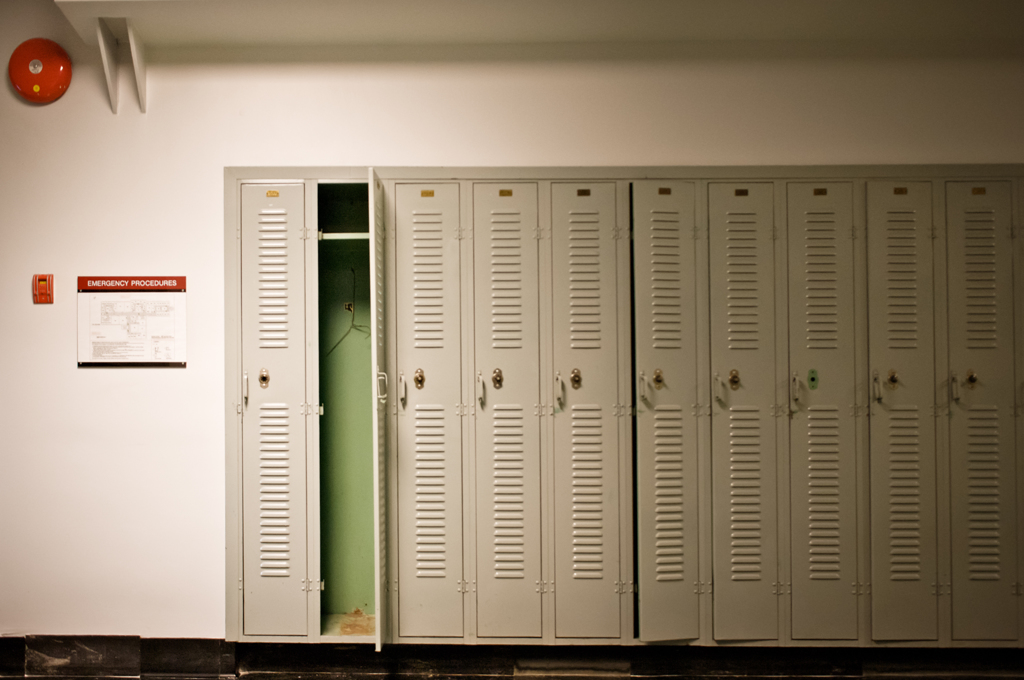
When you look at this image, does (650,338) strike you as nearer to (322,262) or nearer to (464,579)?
(464,579)

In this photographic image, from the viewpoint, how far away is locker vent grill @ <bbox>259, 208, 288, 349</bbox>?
259 centimetres

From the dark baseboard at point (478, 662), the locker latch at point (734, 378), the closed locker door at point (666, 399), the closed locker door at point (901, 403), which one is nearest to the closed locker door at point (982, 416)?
the closed locker door at point (901, 403)

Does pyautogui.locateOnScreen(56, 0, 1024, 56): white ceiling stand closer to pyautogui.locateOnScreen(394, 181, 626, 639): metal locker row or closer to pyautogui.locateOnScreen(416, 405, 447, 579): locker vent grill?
pyautogui.locateOnScreen(394, 181, 626, 639): metal locker row

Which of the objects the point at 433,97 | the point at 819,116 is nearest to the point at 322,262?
the point at 433,97

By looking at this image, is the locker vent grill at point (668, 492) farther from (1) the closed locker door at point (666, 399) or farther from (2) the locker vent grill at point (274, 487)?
(2) the locker vent grill at point (274, 487)

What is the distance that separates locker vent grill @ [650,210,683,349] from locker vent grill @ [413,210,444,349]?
43.1 inches

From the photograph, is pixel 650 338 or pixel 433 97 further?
pixel 433 97

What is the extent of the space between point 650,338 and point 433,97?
1779mm

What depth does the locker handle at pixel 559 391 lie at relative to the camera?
262 centimetres

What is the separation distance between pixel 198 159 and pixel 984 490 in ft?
14.8

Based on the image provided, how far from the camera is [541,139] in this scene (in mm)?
2820

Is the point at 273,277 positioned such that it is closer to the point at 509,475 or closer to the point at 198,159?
the point at 198,159

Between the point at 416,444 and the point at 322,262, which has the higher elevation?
the point at 322,262

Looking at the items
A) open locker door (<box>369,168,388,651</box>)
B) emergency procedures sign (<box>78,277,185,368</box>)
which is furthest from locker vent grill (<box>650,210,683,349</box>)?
emergency procedures sign (<box>78,277,185,368</box>)
